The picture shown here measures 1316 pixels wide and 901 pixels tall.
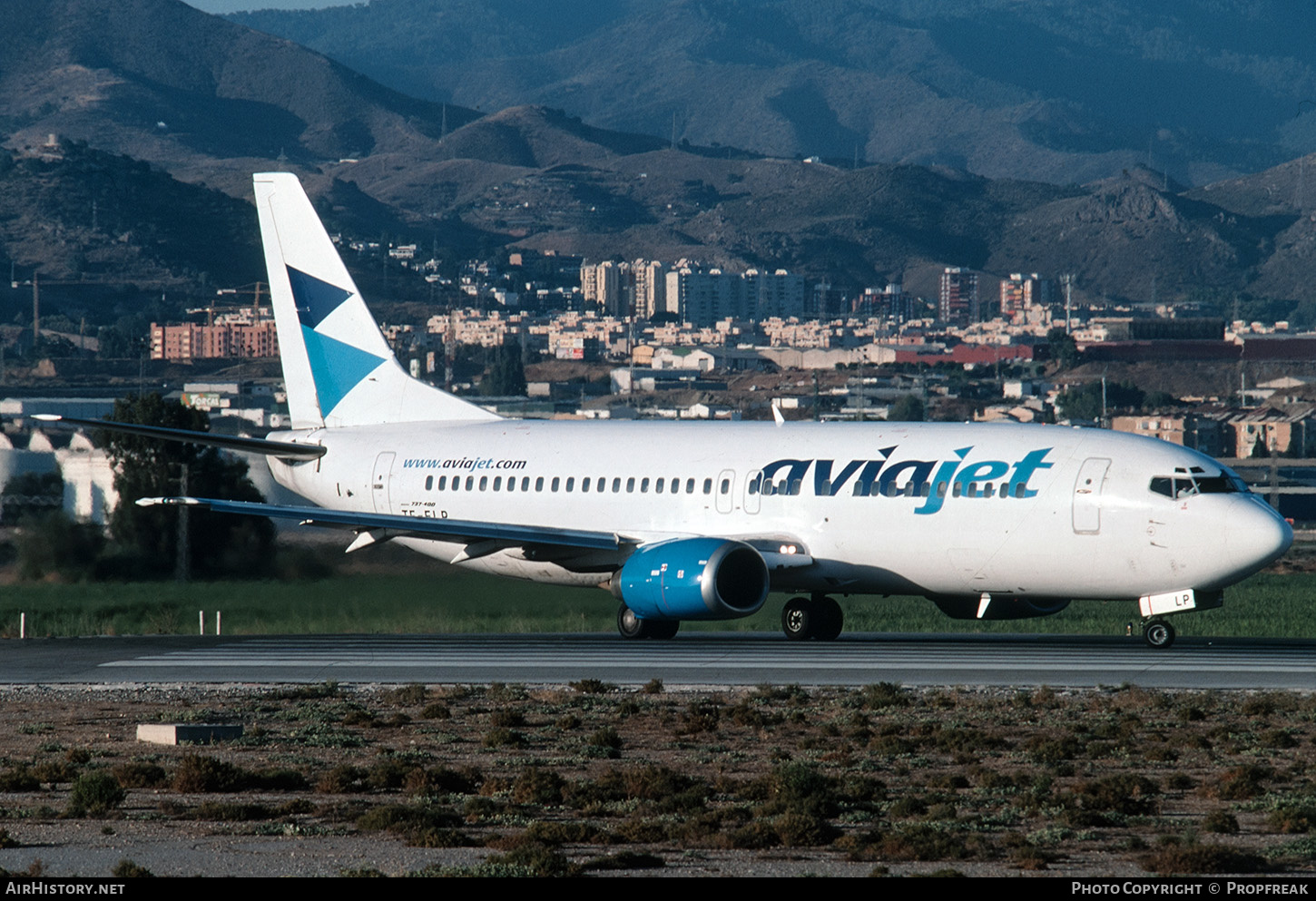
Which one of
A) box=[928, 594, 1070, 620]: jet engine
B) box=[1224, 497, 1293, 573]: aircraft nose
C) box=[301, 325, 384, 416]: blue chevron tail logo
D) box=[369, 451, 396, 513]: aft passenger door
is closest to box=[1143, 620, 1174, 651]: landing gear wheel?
box=[928, 594, 1070, 620]: jet engine

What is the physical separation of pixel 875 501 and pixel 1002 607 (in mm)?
3584

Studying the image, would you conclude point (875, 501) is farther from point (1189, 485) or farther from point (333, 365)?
point (333, 365)

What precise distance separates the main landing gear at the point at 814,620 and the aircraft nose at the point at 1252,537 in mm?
8462

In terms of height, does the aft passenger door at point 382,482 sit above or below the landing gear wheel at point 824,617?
above

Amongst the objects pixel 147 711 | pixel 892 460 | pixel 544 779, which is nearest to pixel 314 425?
pixel 892 460

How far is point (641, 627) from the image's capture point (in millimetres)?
38719

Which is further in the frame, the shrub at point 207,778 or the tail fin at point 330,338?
the tail fin at point 330,338

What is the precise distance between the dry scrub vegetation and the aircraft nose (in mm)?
5584

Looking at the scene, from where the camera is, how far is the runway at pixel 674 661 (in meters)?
30.6

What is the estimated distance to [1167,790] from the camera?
2031 cm

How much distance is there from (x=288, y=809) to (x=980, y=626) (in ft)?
97.8

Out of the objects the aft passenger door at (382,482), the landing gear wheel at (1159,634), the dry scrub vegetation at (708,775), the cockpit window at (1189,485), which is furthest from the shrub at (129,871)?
the aft passenger door at (382,482)

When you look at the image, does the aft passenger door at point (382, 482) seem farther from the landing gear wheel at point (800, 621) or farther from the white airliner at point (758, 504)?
the landing gear wheel at point (800, 621)
